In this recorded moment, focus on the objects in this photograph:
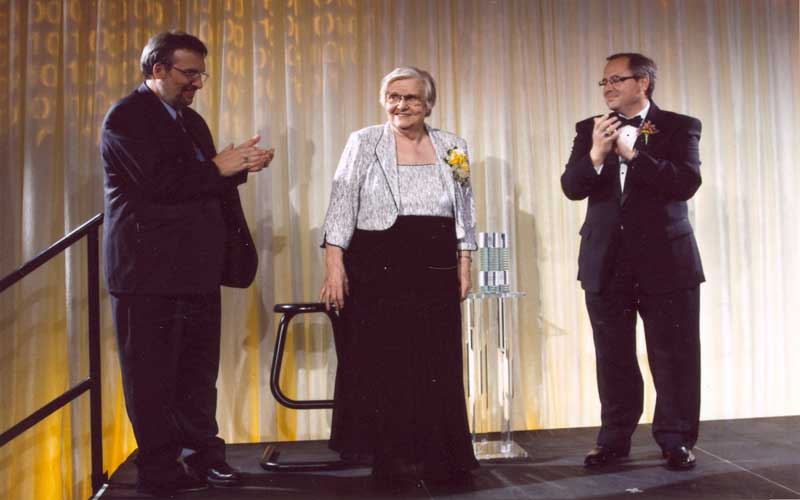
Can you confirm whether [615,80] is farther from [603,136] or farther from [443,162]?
[443,162]

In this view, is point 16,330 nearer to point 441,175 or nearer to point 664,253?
point 441,175

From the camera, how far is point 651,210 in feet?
9.57

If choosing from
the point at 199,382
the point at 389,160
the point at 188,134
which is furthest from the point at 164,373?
the point at 389,160

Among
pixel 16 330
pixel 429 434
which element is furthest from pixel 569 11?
pixel 16 330

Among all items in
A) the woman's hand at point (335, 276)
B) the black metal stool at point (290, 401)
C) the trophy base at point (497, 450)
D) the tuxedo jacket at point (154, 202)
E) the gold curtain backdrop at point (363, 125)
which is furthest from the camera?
the gold curtain backdrop at point (363, 125)

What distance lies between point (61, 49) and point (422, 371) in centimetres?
238

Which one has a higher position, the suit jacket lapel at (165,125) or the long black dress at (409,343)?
the suit jacket lapel at (165,125)

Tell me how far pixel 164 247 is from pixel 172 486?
81 cm

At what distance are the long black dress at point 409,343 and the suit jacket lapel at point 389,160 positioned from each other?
0.11 meters

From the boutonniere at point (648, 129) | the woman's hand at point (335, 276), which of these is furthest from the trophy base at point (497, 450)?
the boutonniere at point (648, 129)

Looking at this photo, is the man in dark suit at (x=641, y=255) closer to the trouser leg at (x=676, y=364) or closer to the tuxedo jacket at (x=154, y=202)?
the trouser leg at (x=676, y=364)

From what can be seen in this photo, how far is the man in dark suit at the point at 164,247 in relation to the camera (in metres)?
2.57

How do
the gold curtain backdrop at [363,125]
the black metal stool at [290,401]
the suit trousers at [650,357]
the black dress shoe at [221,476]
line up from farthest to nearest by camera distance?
the gold curtain backdrop at [363,125] < the black metal stool at [290,401] < the suit trousers at [650,357] < the black dress shoe at [221,476]

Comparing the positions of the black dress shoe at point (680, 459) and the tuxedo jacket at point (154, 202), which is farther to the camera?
the black dress shoe at point (680, 459)
